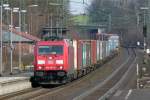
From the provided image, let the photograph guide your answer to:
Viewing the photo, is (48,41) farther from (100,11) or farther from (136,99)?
(100,11)

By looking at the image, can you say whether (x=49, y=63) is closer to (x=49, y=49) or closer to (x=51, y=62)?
(x=51, y=62)

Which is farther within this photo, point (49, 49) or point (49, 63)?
point (49, 49)

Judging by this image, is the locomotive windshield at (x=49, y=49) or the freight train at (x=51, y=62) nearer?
the freight train at (x=51, y=62)

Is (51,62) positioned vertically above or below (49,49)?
below

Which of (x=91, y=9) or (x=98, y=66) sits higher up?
(x=91, y=9)

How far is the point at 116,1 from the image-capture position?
338 feet

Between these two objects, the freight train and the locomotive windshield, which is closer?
the freight train

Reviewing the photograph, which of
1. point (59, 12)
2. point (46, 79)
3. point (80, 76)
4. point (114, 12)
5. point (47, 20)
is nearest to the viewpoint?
point (46, 79)

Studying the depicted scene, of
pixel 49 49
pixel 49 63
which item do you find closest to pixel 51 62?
pixel 49 63

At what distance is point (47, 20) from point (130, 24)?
29137mm

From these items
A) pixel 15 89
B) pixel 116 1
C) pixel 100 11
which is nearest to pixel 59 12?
pixel 116 1

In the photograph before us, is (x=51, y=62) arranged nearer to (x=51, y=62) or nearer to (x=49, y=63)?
(x=51, y=62)

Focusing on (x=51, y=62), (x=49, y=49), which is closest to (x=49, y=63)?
(x=51, y=62)

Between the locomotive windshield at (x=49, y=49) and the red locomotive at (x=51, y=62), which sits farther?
the locomotive windshield at (x=49, y=49)
